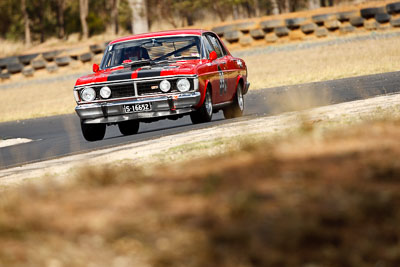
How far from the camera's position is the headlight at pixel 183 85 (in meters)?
11.7

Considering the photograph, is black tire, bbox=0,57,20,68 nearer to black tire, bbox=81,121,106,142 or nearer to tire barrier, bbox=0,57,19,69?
tire barrier, bbox=0,57,19,69

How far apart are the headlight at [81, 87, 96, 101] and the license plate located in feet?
1.65

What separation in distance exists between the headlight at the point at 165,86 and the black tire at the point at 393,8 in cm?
2135

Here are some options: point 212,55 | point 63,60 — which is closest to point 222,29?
point 63,60

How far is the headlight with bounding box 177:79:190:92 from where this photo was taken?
11680mm

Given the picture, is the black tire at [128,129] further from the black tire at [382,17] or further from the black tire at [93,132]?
the black tire at [382,17]

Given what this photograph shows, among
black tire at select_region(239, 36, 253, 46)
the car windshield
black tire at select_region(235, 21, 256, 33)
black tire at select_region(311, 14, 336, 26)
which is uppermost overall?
the car windshield

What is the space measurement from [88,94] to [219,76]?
201 cm

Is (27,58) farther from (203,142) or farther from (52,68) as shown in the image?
(203,142)

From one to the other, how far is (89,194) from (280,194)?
49.3 inches

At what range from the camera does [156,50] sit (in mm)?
12664

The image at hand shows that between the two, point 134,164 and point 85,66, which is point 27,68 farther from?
point 134,164

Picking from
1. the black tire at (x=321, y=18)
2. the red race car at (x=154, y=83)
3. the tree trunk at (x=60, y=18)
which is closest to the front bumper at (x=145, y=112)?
the red race car at (x=154, y=83)

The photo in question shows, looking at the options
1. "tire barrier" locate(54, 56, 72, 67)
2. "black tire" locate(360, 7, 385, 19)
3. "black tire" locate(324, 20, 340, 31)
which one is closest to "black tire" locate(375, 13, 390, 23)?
"black tire" locate(360, 7, 385, 19)
